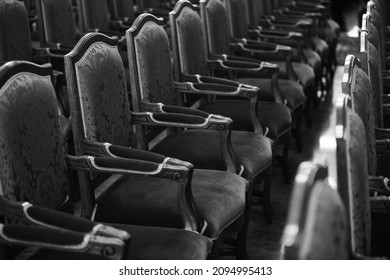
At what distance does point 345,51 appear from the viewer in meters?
5.57

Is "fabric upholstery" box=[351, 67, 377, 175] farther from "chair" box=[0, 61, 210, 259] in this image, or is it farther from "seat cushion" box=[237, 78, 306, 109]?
"seat cushion" box=[237, 78, 306, 109]

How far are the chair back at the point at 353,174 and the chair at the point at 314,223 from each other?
0.78 ft

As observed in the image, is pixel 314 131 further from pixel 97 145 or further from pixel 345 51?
pixel 97 145

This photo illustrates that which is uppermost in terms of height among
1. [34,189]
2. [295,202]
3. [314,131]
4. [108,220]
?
[295,202]

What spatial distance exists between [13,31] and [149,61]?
70 cm

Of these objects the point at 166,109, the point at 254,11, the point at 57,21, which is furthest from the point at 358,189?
the point at 254,11

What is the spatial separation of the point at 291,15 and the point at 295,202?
3556 mm

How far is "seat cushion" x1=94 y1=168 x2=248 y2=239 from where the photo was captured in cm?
198

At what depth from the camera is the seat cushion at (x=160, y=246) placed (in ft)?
5.67

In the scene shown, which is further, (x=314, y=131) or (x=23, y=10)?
(x=314, y=131)

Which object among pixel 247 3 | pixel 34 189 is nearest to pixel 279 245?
pixel 34 189

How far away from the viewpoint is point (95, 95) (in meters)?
2.11

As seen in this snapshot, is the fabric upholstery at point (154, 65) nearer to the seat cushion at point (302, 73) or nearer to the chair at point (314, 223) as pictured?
the seat cushion at point (302, 73)

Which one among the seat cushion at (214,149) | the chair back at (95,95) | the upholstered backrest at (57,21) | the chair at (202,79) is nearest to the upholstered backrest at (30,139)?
the chair back at (95,95)
